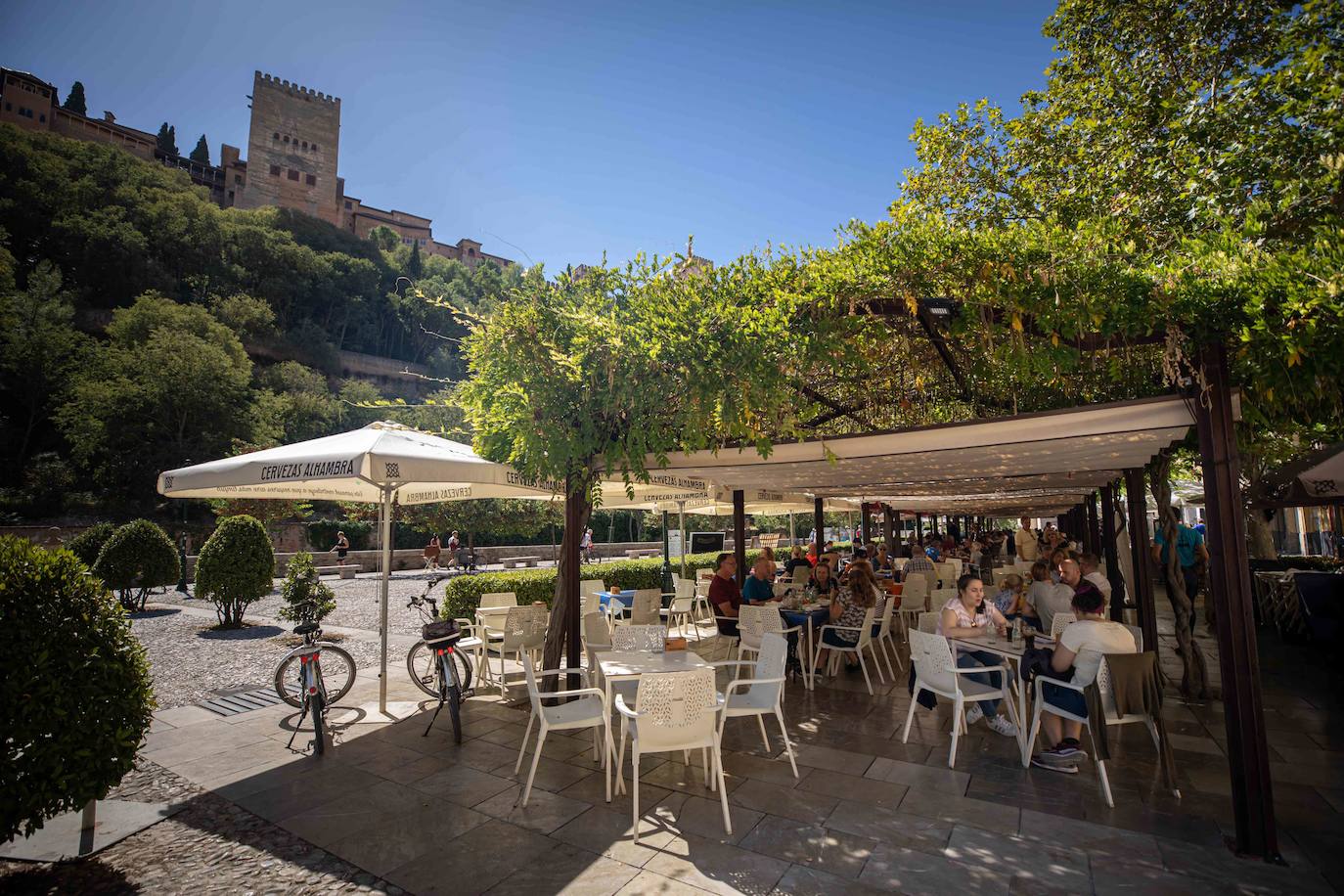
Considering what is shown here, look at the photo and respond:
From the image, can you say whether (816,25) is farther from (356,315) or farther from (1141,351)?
(356,315)

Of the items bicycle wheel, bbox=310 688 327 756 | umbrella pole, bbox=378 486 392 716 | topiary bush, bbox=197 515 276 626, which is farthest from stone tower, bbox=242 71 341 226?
bicycle wheel, bbox=310 688 327 756

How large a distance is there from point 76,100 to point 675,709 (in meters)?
92.7

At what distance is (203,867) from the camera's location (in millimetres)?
3205

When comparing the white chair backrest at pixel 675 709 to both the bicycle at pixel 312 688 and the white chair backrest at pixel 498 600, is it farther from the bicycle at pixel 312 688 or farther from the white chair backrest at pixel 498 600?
the white chair backrest at pixel 498 600

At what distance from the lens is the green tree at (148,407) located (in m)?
32.0

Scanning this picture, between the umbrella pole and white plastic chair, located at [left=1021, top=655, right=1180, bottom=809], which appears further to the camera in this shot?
the umbrella pole

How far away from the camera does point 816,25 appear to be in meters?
8.54

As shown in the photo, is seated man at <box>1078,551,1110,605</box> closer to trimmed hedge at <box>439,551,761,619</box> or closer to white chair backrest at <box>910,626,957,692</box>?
white chair backrest at <box>910,626,957,692</box>

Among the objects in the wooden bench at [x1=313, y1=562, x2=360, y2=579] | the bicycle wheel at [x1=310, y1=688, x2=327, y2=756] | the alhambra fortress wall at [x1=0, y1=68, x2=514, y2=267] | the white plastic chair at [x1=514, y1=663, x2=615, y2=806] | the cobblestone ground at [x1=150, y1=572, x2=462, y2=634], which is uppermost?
the alhambra fortress wall at [x1=0, y1=68, x2=514, y2=267]

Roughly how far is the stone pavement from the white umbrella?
154 cm

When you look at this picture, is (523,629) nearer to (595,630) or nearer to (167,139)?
(595,630)

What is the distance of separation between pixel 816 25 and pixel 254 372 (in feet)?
172

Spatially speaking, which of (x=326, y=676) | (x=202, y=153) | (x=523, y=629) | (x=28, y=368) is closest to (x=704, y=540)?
(x=326, y=676)

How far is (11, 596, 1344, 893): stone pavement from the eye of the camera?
2.98 m
